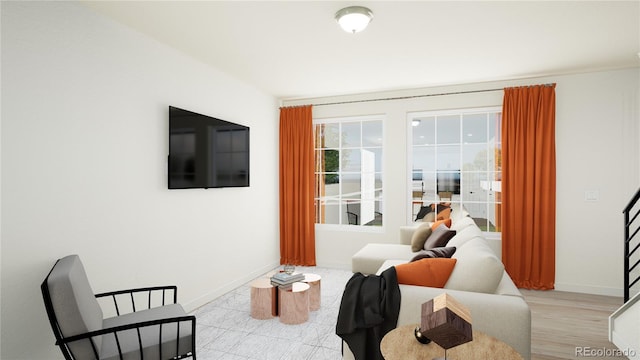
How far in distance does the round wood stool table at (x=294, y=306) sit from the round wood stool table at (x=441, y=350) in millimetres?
1621

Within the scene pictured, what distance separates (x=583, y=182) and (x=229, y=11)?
14.3ft

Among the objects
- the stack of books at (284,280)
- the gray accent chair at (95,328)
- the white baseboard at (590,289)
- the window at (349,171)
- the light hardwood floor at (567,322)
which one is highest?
the window at (349,171)

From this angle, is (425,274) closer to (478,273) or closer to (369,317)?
(478,273)

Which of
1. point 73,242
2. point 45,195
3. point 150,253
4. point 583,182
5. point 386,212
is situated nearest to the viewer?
point 45,195

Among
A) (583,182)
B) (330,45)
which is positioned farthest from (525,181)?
(330,45)

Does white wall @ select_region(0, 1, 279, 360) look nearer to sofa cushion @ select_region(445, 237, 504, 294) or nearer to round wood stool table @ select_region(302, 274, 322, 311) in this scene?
round wood stool table @ select_region(302, 274, 322, 311)

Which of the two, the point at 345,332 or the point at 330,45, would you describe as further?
the point at 330,45

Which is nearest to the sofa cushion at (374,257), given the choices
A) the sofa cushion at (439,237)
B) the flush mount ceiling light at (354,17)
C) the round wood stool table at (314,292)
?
the sofa cushion at (439,237)

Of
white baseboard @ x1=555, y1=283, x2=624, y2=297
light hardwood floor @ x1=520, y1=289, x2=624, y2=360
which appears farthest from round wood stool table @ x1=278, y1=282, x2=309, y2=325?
white baseboard @ x1=555, y1=283, x2=624, y2=297

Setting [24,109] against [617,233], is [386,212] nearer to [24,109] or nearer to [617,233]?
[617,233]

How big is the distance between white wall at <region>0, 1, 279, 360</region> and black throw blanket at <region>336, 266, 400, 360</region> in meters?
1.91

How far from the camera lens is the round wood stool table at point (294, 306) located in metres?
3.18

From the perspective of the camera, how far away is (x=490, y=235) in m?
4.61

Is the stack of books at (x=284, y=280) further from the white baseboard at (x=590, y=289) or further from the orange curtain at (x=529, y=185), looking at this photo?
the white baseboard at (x=590, y=289)
